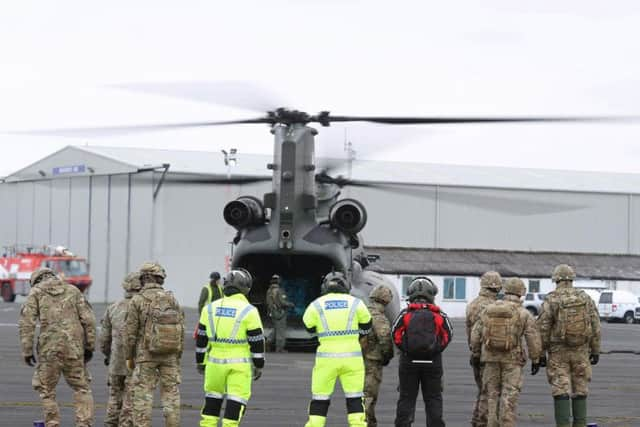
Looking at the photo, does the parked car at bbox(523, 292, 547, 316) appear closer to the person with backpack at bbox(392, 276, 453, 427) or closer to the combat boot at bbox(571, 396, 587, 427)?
the combat boot at bbox(571, 396, 587, 427)

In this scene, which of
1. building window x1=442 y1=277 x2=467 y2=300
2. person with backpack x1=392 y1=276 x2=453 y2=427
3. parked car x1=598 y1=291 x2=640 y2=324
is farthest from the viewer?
building window x1=442 y1=277 x2=467 y2=300

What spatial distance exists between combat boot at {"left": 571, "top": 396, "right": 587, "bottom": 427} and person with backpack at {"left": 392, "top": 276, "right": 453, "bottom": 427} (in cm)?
196

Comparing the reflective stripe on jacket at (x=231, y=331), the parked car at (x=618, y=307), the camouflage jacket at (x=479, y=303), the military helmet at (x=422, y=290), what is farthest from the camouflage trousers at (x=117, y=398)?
the parked car at (x=618, y=307)

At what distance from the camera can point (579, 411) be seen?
13.3 meters

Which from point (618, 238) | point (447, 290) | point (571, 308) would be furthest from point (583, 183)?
point (571, 308)

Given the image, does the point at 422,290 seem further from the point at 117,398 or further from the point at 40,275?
the point at 40,275

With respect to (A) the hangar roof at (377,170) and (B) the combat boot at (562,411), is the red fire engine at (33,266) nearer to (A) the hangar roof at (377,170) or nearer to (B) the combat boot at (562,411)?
(A) the hangar roof at (377,170)

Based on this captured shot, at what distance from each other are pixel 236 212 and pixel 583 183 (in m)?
49.7

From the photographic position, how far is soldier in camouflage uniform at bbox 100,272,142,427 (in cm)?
1270

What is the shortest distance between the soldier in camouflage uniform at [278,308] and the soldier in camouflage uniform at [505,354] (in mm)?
11129

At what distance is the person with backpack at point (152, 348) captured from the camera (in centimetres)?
1192

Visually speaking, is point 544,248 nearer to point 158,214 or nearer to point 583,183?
point 583,183

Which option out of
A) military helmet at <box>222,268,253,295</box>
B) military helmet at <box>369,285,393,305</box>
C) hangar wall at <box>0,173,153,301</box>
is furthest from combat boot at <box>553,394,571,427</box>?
hangar wall at <box>0,173,153,301</box>

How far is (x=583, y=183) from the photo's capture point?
7088cm
